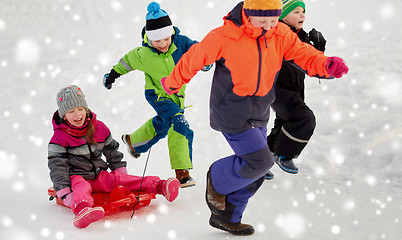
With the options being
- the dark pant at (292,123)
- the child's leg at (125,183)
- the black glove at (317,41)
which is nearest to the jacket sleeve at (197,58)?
the child's leg at (125,183)

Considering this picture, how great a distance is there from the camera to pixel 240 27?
9.46ft

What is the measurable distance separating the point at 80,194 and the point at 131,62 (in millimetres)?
1434

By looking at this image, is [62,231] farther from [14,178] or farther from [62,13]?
[62,13]

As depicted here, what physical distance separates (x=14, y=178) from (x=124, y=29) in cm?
525

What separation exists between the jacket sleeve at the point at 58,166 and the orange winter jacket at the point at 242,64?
4.23 feet

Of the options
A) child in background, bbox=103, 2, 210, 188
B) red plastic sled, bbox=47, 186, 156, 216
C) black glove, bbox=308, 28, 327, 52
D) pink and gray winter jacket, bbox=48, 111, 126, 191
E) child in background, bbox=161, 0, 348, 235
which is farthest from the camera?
child in background, bbox=103, 2, 210, 188

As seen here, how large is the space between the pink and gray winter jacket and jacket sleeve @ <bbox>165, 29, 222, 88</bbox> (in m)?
1.21

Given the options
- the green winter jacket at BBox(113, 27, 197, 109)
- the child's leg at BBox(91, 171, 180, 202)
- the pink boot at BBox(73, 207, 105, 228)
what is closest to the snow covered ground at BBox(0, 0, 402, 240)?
the pink boot at BBox(73, 207, 105, 228)

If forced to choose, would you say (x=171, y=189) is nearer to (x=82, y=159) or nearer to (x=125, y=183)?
(x=125, y=183)

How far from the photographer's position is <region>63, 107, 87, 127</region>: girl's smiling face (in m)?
3.87

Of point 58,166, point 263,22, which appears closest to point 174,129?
point 58,166

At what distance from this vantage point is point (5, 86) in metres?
7.47

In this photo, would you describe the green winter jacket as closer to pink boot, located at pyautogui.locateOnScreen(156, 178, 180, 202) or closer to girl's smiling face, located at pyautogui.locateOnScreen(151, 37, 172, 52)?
girl's smiling face, located at pyautogui.locateOnScreen(151, 37, 172, 52)

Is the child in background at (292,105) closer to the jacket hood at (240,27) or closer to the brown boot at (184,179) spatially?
the brown boot at (184,179)
